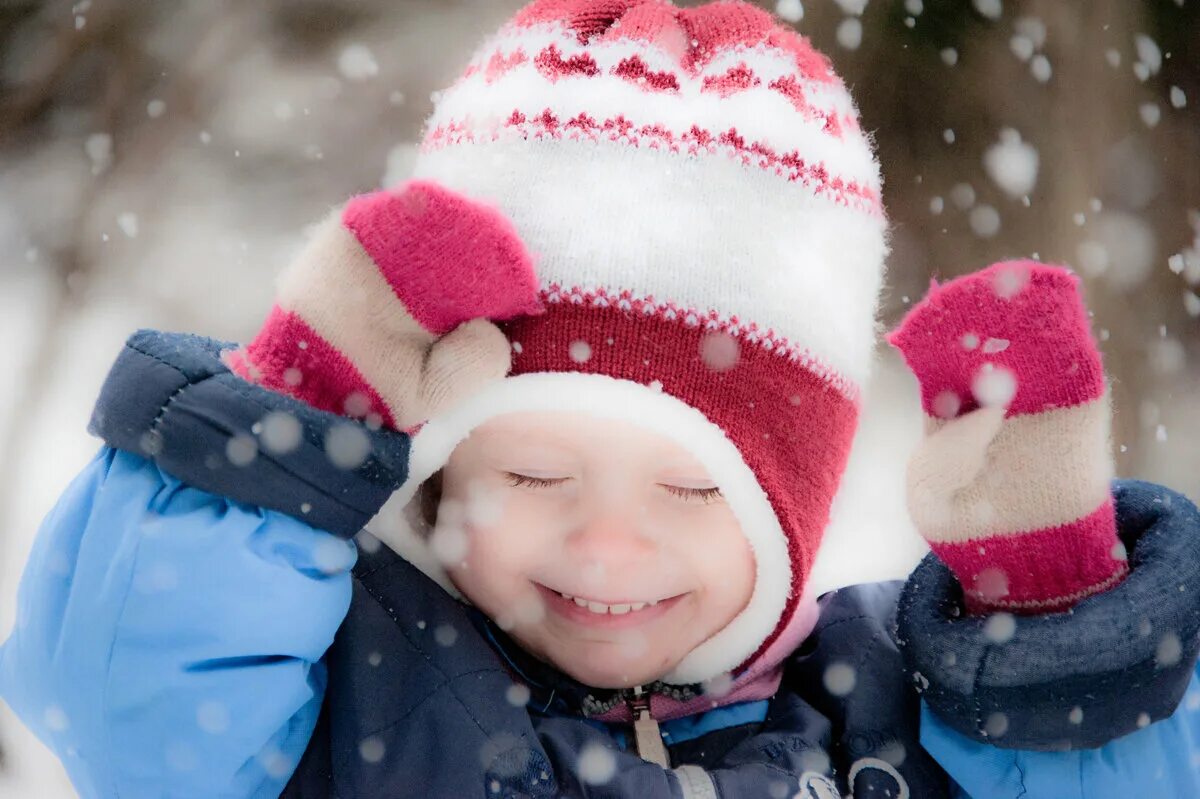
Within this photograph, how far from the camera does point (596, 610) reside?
3.93 ft

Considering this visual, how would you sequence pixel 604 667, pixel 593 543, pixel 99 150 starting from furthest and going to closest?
1. pixel 99 150
2. pixel 604 667
3. pixel 593 543

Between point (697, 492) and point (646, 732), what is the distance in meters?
0.28

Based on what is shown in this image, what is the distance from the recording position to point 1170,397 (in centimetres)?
212

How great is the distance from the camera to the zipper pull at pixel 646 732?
119 centimetres

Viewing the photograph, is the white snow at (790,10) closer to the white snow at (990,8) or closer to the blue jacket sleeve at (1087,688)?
the white snow at (990,8)

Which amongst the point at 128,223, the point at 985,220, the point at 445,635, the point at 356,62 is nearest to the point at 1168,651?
the point at 445,635

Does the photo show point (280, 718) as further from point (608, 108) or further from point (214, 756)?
point (608, 108)

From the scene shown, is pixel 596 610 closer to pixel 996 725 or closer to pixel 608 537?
pixel 608 537

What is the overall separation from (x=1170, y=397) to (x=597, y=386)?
4.95 ft

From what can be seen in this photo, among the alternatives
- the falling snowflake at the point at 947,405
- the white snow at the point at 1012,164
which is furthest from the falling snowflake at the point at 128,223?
the white snow at the point at 1012,164

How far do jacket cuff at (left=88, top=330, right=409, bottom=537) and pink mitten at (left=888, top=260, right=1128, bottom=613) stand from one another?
1.87 ft

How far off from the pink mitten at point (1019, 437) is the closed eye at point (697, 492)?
0.21 m

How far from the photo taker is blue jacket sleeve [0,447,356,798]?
3.25 feet

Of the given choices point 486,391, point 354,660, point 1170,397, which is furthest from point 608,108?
point 1170,397
